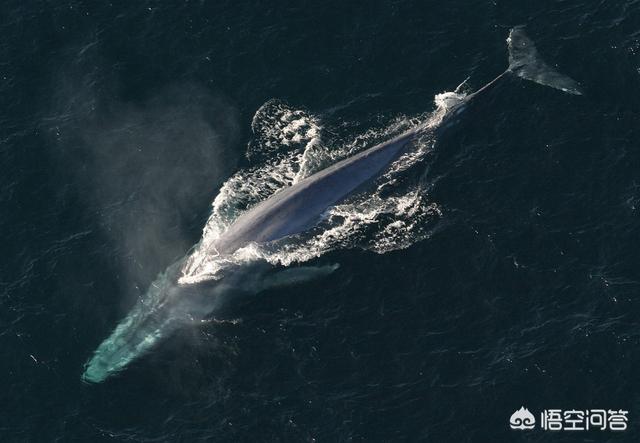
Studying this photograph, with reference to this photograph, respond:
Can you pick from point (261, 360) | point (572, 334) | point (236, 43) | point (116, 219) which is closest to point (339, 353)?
point (261, 360)
